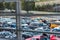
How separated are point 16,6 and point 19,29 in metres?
0.32

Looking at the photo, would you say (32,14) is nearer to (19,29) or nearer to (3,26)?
(19,29)

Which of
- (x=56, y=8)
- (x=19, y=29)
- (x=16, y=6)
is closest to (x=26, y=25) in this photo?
(x=19, y=29)

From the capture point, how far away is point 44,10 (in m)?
2.52

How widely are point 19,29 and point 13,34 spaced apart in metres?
0.12

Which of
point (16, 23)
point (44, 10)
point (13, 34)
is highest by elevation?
point (44, 10)

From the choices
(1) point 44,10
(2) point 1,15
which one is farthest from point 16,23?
(1) point 44,10

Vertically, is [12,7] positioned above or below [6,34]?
above

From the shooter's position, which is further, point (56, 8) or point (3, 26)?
point (3, 26)

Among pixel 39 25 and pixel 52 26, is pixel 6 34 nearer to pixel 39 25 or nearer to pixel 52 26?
pixel 39 25

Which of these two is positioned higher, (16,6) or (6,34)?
(16,6)

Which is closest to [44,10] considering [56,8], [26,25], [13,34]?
[56,8]

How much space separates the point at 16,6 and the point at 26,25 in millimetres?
301

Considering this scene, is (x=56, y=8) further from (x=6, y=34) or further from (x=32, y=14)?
(x=6, y=34)

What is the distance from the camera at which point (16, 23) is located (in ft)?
8.38
